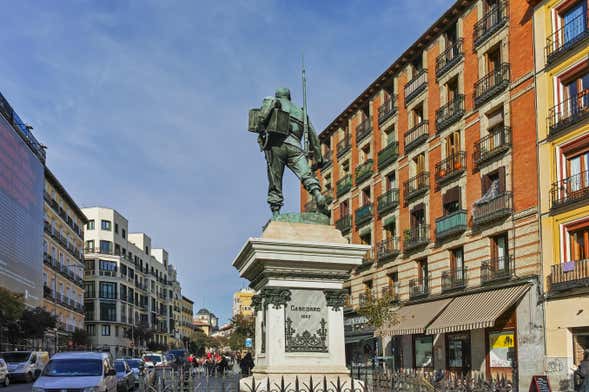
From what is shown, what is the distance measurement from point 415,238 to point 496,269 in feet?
28.6

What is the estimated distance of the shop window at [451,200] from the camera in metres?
38.0

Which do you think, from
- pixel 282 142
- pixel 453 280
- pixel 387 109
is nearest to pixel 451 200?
pixel 453 280

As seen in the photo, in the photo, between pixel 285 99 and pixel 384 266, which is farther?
pixel 384 266

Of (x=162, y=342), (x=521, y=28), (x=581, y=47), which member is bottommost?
(x=162, y=342)

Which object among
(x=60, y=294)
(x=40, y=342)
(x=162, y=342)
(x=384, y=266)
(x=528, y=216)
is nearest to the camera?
(x=528, y=216)

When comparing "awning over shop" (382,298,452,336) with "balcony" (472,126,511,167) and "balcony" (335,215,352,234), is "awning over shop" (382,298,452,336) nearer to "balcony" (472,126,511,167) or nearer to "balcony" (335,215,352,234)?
"balcony" (472,126,511,167)

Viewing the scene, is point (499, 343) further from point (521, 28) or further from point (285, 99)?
point (285, 99)

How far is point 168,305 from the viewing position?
506 ft

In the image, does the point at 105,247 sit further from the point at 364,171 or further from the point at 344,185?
the point at 364,171

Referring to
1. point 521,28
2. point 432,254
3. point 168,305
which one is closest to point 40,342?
point 432,254

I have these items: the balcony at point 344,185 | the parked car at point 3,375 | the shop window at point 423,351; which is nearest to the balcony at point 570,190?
the shop window at point 423,351

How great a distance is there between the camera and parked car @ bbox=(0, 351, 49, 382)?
135ft

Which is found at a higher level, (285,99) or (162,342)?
(285,99)

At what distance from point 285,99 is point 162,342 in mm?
137130
